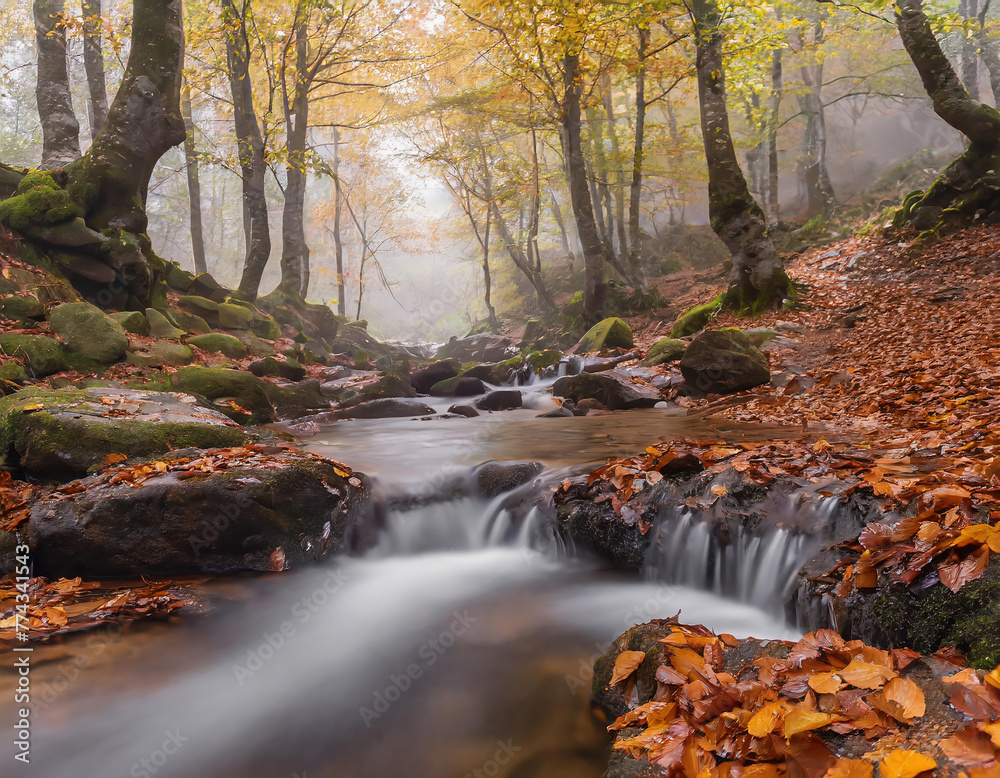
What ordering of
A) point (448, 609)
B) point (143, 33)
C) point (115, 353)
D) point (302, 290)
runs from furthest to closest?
point (302, 290) → point (143, 33) → point (115, 353) → point (448, 609)

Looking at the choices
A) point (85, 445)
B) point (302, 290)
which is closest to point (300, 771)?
point (85, 445)

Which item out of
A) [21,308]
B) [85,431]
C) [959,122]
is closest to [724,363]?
[959,122]

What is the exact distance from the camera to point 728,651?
2340 millimetres

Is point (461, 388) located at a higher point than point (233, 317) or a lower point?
lower

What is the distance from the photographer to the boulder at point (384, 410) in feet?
34.3

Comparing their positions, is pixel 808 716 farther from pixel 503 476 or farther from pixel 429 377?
pixel 429 377

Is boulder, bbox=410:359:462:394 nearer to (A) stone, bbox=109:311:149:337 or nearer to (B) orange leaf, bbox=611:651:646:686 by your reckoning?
(A) stone, bbox=109:311:149:337

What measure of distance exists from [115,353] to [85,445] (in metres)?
4.22

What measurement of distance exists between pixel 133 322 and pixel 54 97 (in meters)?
5.70

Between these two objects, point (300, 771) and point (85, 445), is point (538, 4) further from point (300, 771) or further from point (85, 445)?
point (300, 771)

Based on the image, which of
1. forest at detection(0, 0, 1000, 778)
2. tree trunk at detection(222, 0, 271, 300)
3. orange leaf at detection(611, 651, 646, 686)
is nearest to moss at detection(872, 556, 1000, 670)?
forest at detection(0, 0, 1000, 778)

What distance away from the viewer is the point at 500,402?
37.0 feet

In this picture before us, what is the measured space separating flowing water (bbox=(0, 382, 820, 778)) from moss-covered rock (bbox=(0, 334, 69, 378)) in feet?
17.7

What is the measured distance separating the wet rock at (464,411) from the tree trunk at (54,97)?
9.08 m
